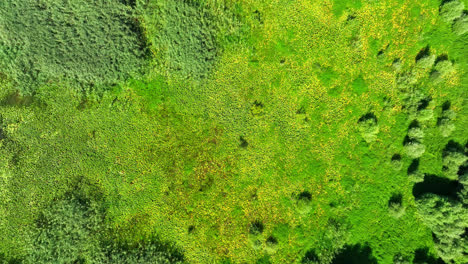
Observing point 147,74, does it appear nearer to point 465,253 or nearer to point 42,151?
point 42,151

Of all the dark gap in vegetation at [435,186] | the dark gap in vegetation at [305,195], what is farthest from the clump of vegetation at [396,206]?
the dark gap in vegetation at [305,195]

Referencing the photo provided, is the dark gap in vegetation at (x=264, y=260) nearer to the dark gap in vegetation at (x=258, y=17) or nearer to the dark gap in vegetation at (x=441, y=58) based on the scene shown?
the dark gap in vegetation at (x=258, y=17)

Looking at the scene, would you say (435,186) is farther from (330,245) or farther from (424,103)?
(330,245)

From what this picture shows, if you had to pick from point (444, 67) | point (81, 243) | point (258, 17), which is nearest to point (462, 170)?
point (444, 67)

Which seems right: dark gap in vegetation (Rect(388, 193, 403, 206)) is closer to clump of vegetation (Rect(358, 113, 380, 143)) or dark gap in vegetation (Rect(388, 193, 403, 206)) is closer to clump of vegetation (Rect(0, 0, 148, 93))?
clump of vegetation (Rect(358, 113, 380, 143))

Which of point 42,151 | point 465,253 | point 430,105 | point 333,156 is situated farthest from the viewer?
point 42,151

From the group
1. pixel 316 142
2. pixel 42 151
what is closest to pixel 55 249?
pixel 42 151
